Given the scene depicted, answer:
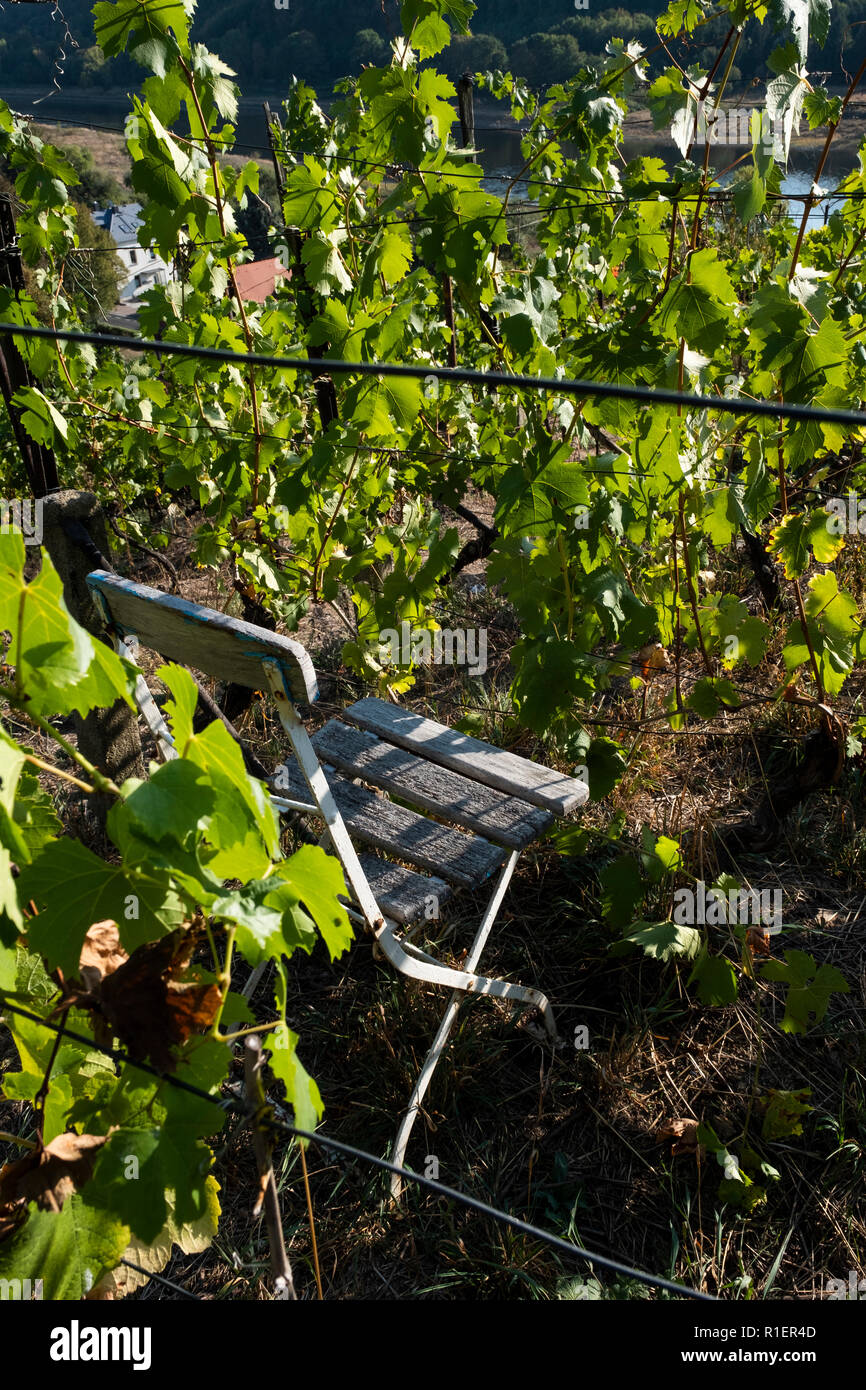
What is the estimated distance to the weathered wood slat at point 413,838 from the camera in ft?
6.74

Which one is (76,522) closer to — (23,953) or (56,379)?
(23,953)

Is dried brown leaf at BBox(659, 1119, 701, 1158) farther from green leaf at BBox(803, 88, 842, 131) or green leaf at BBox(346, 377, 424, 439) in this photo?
green leaf at BBox(803, 88, 842, 131)

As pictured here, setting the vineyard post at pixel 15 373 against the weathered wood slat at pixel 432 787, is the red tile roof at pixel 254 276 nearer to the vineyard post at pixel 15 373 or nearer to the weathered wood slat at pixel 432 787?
the vineyard post at pixel 15 373

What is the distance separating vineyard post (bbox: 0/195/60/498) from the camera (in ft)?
10.4

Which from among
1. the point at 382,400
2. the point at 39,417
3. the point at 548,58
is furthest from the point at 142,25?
the point at 548,58

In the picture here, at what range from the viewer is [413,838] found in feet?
7.11

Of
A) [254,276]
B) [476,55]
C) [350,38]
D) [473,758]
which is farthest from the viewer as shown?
[350,38]

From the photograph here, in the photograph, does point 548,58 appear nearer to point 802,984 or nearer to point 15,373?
point 15,373

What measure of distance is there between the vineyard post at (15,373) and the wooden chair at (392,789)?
1461 mm

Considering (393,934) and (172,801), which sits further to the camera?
(393,934)

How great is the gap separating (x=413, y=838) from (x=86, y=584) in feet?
3.14

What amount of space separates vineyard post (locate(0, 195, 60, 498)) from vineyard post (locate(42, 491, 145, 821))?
0.86 m

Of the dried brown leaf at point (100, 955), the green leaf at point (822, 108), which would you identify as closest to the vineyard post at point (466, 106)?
the green leaf at point (822, 108)
